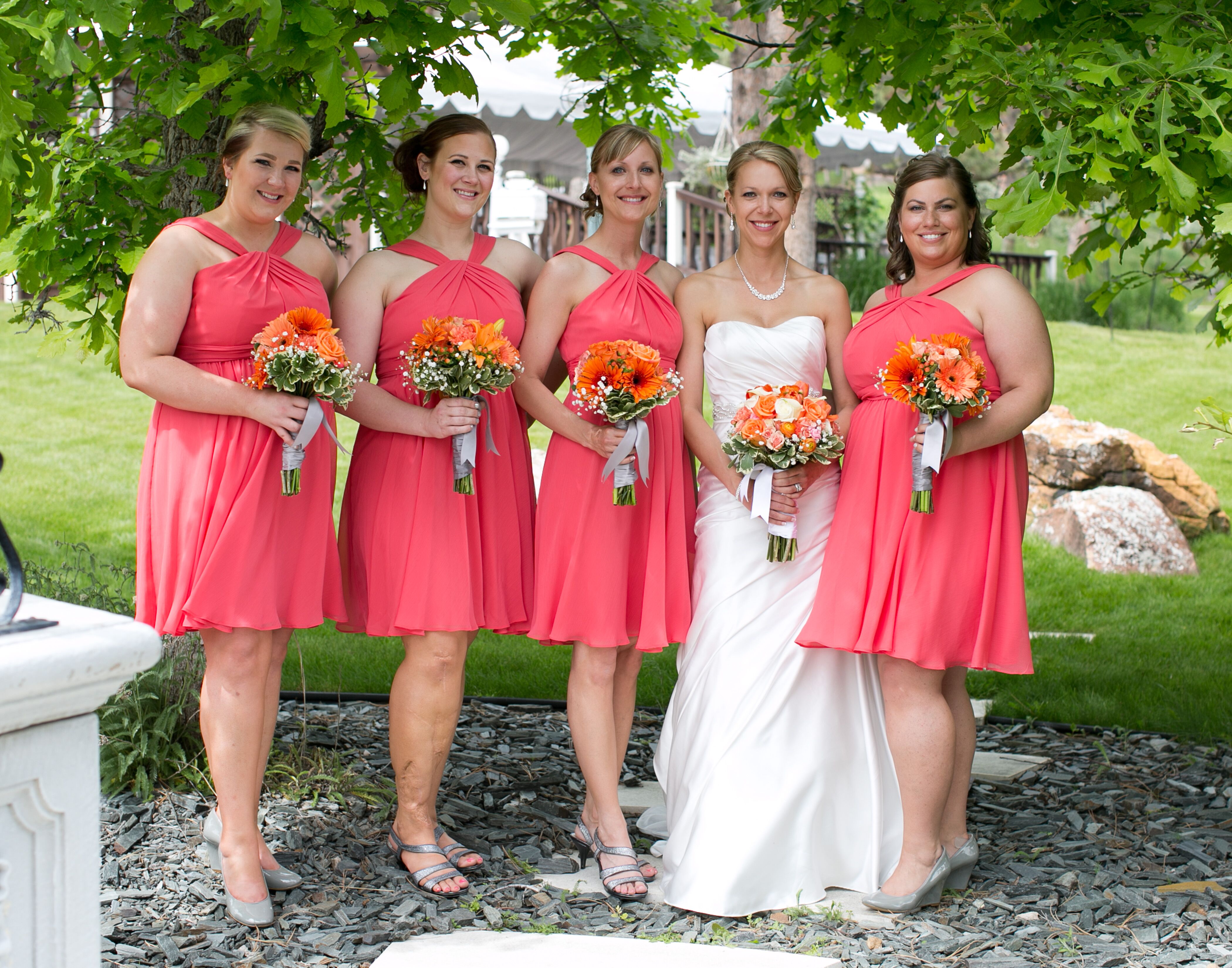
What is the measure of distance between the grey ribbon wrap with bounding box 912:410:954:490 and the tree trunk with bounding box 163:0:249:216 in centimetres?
280

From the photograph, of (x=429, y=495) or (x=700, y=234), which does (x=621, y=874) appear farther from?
(x=700, y=234)

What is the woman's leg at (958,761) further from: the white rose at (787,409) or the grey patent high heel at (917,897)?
the white rose at (787,409)

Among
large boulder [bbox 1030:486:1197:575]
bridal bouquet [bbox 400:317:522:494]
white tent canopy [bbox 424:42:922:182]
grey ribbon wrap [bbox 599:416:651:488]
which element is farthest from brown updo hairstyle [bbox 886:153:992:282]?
large boulder [bbox 1030:486:1197:575]

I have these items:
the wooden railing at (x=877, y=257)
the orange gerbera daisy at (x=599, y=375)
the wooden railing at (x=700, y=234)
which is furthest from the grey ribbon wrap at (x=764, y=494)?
the wooden railing at (x=877, y=257)

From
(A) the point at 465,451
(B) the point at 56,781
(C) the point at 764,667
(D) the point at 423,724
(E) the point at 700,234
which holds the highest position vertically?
(E) the point at 700,234

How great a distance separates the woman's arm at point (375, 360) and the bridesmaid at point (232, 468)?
0.17 m

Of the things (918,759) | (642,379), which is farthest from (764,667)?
(642,379)

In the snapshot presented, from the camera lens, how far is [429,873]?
3.98 m

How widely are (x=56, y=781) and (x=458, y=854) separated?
248cm

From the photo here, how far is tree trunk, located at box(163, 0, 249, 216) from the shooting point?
4.48m

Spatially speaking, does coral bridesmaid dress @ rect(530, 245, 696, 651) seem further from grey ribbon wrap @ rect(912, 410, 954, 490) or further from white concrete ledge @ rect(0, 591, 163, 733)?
white concrete ledge @ rect(0, 591, 163, 733)

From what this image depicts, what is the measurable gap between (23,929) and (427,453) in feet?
7.49

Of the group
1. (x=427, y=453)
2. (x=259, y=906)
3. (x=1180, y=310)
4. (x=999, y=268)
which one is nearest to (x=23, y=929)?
(x=259, y=906)

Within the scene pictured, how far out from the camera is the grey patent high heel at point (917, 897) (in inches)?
151
